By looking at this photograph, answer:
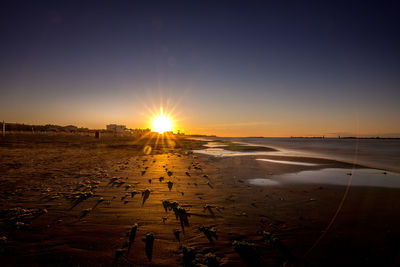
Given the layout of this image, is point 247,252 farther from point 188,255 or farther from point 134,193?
point 134,193

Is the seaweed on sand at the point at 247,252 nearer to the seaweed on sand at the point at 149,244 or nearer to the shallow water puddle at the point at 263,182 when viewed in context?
the seaweed on sand at the point at 149,244

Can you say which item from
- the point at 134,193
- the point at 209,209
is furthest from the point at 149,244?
the point at 134,193

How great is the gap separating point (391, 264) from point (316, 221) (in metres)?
1.96

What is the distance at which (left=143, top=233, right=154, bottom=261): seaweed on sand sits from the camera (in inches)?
163

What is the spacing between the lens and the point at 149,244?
4.51 metres

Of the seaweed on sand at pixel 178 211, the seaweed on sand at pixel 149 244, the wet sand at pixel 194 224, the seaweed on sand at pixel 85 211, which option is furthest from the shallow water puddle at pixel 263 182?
the seaweed on sand at pixel 85 211

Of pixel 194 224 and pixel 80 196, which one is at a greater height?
pixel 80 196

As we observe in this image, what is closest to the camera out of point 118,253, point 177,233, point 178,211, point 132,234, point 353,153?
point 118,253

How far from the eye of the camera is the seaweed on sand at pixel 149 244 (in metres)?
4.15

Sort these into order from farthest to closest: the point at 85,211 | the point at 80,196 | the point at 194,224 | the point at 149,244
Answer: the point at 80,196
the point at 85,211
the point at 194,224
the point at 149,244

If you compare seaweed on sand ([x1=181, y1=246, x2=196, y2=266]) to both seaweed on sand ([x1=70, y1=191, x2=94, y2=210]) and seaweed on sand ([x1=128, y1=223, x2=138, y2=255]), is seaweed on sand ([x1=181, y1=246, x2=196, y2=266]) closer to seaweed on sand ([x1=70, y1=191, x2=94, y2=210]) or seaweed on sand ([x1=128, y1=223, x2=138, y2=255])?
seaweed on sand ([x1=128, y1=223, x2=138, y2=255])

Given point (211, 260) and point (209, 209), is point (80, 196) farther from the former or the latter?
point (211, 260)

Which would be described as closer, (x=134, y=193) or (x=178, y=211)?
(x=178, y=211)

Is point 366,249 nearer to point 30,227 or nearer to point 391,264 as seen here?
point 391,264
